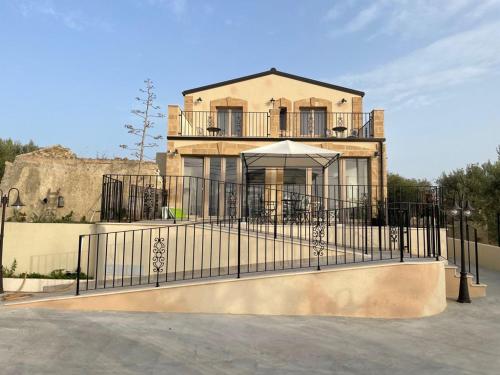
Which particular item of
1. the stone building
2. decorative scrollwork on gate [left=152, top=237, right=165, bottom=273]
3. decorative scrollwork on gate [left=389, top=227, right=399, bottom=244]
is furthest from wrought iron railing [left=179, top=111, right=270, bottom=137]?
decorative scrollwork on gate [left=152, top=237, right=165, bottom=273]

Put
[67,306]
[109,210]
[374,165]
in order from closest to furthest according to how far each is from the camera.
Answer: [67,306] < [109,210] < [374,165]

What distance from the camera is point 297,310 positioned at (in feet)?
19.5

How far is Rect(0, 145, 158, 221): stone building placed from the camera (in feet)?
40.4

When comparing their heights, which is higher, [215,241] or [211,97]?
[211,97]

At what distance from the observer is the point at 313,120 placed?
14.8m

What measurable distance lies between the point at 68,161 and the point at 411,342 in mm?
12244

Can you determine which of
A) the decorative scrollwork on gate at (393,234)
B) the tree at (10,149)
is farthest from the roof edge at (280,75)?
the tree at (10,149)

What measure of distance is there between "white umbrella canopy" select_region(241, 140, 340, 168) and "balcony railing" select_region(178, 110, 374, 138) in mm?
3418

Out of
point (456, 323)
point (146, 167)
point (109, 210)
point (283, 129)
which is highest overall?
point (283, 129)

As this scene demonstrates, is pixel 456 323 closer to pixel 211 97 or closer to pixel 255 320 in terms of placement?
pixel 255 320

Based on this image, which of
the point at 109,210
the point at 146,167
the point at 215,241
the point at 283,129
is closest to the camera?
the point at 215,241

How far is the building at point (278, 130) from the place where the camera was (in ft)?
40.6

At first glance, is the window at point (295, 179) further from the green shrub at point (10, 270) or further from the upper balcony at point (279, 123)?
the green shrub at point (10, 270)

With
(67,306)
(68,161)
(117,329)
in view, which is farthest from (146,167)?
(117,329)
